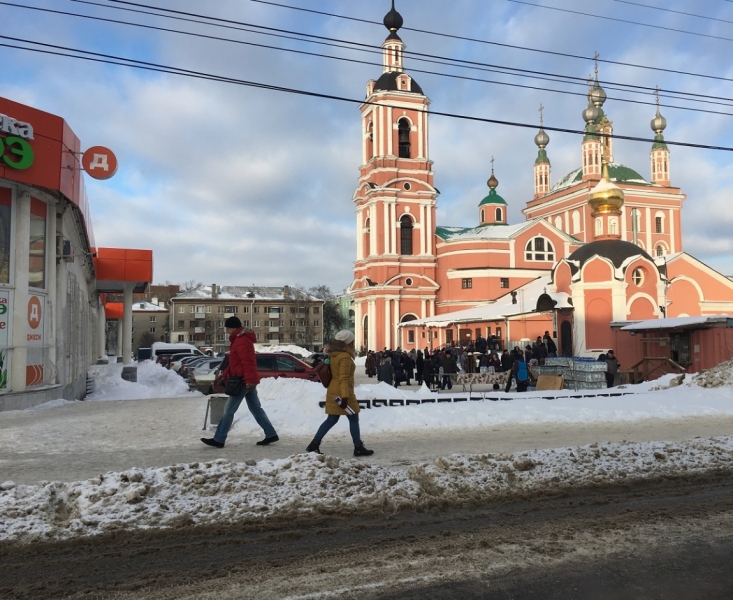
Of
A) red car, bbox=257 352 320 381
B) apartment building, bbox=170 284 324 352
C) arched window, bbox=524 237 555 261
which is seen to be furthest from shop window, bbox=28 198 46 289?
apartment building, bbox=170 284 324 352

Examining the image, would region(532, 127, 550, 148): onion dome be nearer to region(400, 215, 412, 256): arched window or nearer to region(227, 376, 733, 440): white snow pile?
region(400, 215, 412, 256): arched window

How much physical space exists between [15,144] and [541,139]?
6850 cm

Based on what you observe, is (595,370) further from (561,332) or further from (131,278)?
(131,278)

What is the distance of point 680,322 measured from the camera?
2211 centimetres

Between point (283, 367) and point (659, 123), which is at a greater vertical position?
point (659, 123)

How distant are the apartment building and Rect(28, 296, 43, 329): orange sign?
255ft

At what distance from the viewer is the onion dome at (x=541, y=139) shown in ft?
243

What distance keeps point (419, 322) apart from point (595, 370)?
2460 cm

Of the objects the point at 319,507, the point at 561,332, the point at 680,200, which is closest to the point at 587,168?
the point at 680,200

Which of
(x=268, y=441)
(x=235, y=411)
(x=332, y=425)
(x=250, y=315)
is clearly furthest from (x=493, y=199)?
(x=332, y=425)

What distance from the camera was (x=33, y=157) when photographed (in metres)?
13.8

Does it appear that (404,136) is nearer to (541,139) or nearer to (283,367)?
(541,139)

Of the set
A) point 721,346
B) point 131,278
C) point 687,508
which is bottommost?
point 687,508

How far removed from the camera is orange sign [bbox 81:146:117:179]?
52.6 feet
